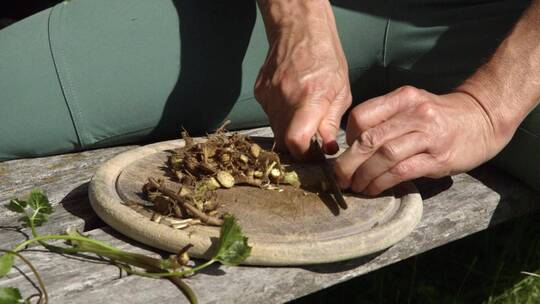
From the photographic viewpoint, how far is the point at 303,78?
174cm

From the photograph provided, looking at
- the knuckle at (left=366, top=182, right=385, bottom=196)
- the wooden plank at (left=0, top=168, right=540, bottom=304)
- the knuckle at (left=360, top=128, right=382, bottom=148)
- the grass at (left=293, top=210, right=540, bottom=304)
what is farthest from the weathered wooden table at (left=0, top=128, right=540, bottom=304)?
the grass at (left=293, top=210, right=540, bottom=304)

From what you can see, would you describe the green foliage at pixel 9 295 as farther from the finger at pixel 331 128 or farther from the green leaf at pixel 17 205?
the finger at pixel 331 128

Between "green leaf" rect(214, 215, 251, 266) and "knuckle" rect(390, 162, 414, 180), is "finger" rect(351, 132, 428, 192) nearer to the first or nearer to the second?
"knuckle" rect(390, 162, 414, 180)

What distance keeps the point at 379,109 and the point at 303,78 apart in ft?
0.75

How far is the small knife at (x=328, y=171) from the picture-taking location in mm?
1552

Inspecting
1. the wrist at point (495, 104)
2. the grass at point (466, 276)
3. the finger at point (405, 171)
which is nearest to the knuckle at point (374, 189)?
the finger at point (405, 171)

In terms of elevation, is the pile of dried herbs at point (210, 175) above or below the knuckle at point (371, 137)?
below

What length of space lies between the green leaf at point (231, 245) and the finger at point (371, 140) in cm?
32

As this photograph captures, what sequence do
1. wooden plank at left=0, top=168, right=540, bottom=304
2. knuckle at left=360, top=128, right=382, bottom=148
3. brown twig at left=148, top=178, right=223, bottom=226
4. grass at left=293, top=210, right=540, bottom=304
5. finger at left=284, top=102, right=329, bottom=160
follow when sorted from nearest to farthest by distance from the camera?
wooden plank at left=0, top=168, right=540, bottom=304 → brown twig at left=148, top=178, right=223, bottom=226 → knuckle at left=360, top=128, right=382, bottom=148 → finger at left=284, top=102, right=329, bottom=160 → grass at left=293, top=210, right=540, bottom=304

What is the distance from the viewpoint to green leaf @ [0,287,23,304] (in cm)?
122

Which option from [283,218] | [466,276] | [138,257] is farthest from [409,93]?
[466,276]

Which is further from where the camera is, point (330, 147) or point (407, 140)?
point (330, 147)

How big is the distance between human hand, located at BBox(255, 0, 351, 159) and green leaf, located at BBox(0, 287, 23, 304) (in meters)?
0.65

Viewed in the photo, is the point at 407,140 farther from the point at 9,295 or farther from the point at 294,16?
the point at 9,295
